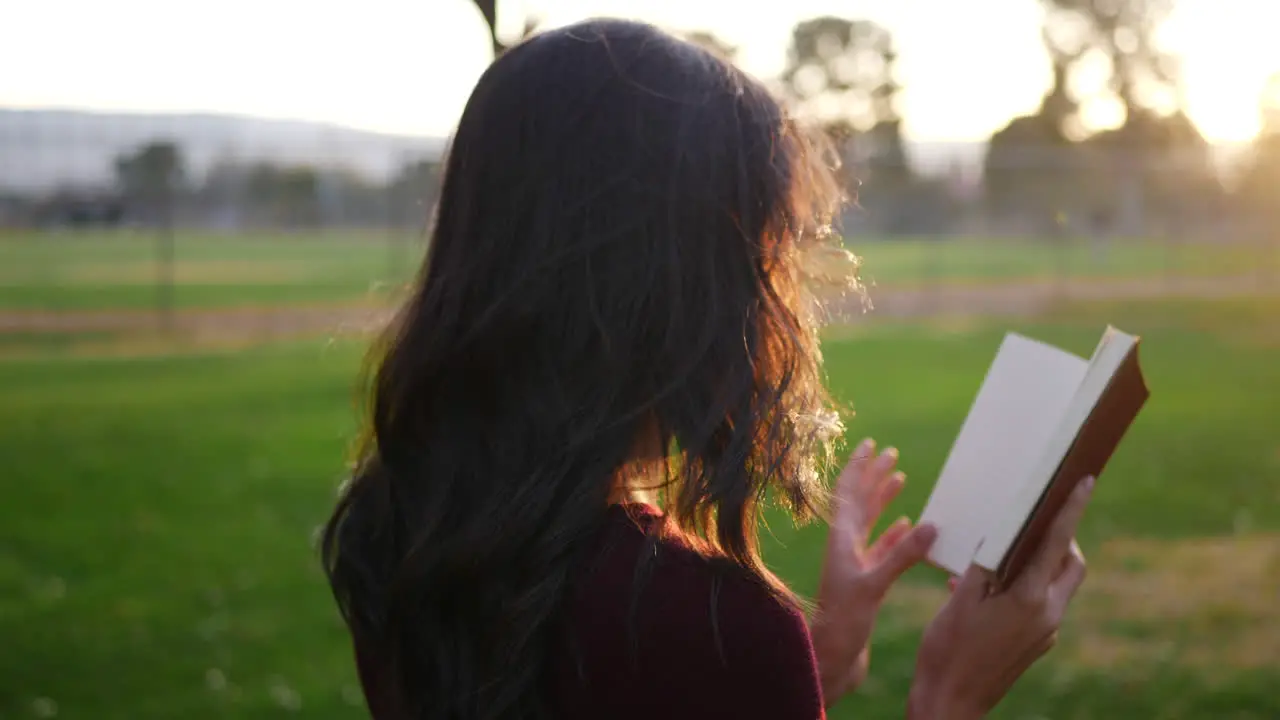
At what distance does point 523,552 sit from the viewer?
125 centimetres

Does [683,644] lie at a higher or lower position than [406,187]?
higher

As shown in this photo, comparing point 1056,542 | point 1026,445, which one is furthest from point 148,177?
point 1056,542

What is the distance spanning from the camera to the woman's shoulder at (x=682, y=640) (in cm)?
113

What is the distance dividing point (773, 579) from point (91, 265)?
2452 centimetres

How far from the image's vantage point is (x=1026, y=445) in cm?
172

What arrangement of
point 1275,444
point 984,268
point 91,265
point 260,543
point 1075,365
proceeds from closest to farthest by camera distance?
point 1075,365, point 260,543, point 1275,444, point 91,265, point 984,268

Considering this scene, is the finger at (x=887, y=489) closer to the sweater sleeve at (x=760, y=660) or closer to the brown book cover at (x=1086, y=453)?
the brown book cover at (x=1086, y=453)

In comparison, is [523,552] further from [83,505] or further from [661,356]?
[83,505]

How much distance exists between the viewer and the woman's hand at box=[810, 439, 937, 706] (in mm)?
1781

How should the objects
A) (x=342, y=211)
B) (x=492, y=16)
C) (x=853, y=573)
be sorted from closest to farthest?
1. (x=853, y=573)
2. (x=492, y=16)
3. (x=342, y=211)

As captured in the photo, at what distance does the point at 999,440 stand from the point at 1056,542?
0.20m

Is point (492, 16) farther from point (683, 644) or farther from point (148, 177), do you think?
point (148, 177)

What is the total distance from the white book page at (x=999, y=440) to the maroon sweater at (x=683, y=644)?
66 centimetres

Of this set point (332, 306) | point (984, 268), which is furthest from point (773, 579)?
point (984, 268)
